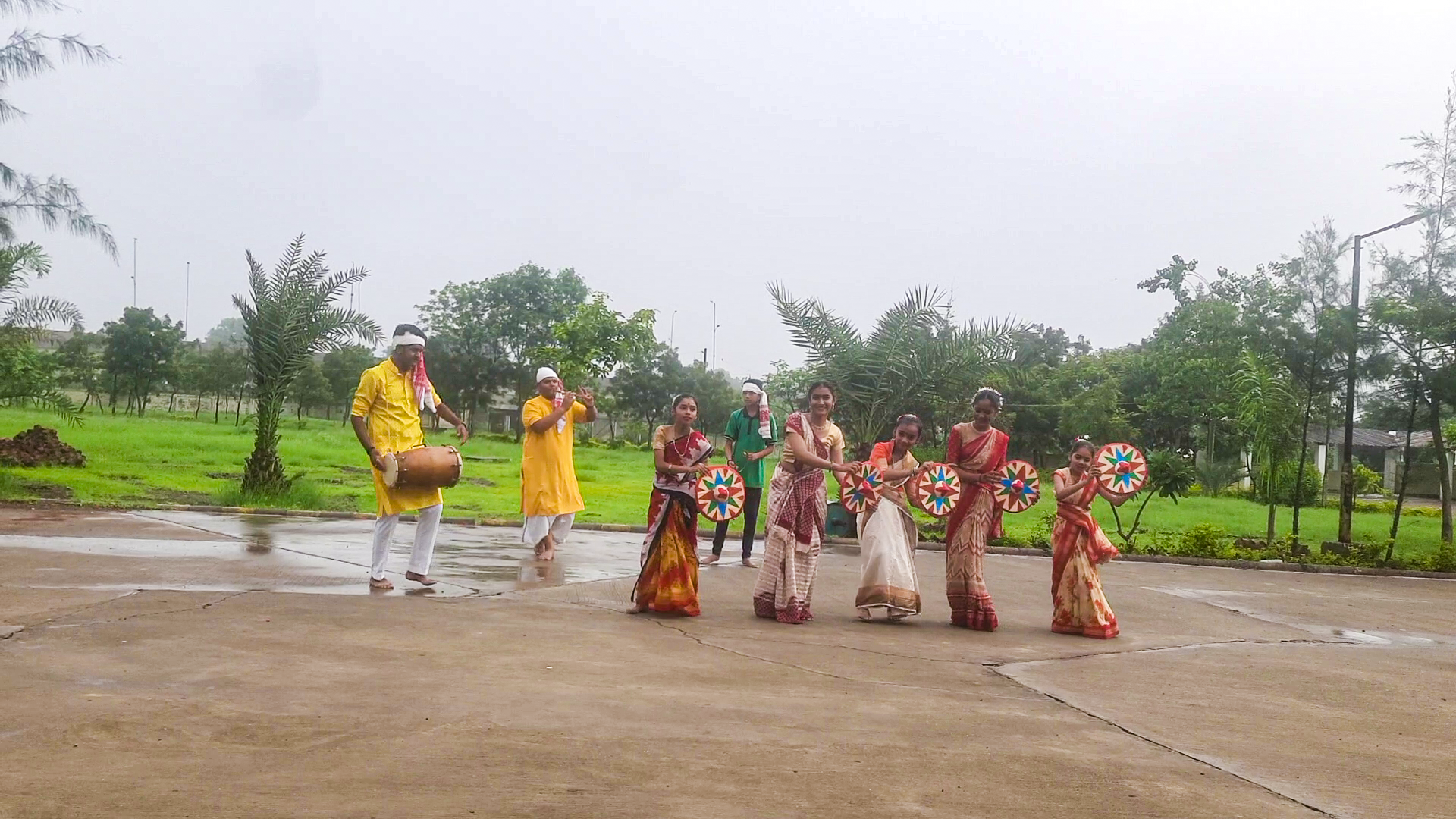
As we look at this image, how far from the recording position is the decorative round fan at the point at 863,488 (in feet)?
29.9

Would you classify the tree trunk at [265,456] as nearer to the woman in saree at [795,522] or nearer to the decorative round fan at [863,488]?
the woman in saree at [795,522]

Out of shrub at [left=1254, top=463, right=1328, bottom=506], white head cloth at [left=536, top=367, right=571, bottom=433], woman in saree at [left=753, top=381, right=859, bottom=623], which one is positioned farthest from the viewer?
shrub at [left=1254, top=463, right=1328, bottom=506]

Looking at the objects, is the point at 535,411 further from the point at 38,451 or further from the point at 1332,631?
the point at 38,451

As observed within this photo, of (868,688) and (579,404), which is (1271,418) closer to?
(579,404)

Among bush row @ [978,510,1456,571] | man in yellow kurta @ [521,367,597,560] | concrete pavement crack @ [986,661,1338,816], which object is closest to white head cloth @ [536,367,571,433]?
man in yellow kurta @ [521,367,597,560]

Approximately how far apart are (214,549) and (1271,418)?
16429 mm

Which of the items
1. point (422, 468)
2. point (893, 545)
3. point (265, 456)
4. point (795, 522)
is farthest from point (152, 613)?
point (265, 456)

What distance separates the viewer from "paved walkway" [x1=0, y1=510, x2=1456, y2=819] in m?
4.17

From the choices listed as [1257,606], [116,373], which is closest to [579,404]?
[1257,606]

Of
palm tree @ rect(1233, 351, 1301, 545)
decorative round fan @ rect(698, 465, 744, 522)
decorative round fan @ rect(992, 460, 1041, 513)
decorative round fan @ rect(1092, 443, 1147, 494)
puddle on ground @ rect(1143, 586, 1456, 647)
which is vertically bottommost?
puddle on ground @ rect(1143, 586, 1456, 647)

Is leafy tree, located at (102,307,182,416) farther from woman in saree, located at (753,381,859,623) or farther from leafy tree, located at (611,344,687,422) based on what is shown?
woman in saree, located at (753,381,859,623)

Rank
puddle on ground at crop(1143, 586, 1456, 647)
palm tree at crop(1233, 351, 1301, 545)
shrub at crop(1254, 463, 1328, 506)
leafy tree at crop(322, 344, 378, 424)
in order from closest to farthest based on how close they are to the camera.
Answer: puddle on ground at crop(1143, 586, 1456, 647) < palm tree at crop(1233, 351, 1301, 545) < shrub at crop(1254, 463, 1328, 506) < leafy tree at crop(322, 344, 378, 424)

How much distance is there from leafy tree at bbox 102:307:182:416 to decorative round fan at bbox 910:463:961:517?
4804cm

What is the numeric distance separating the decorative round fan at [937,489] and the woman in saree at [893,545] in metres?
0.09
